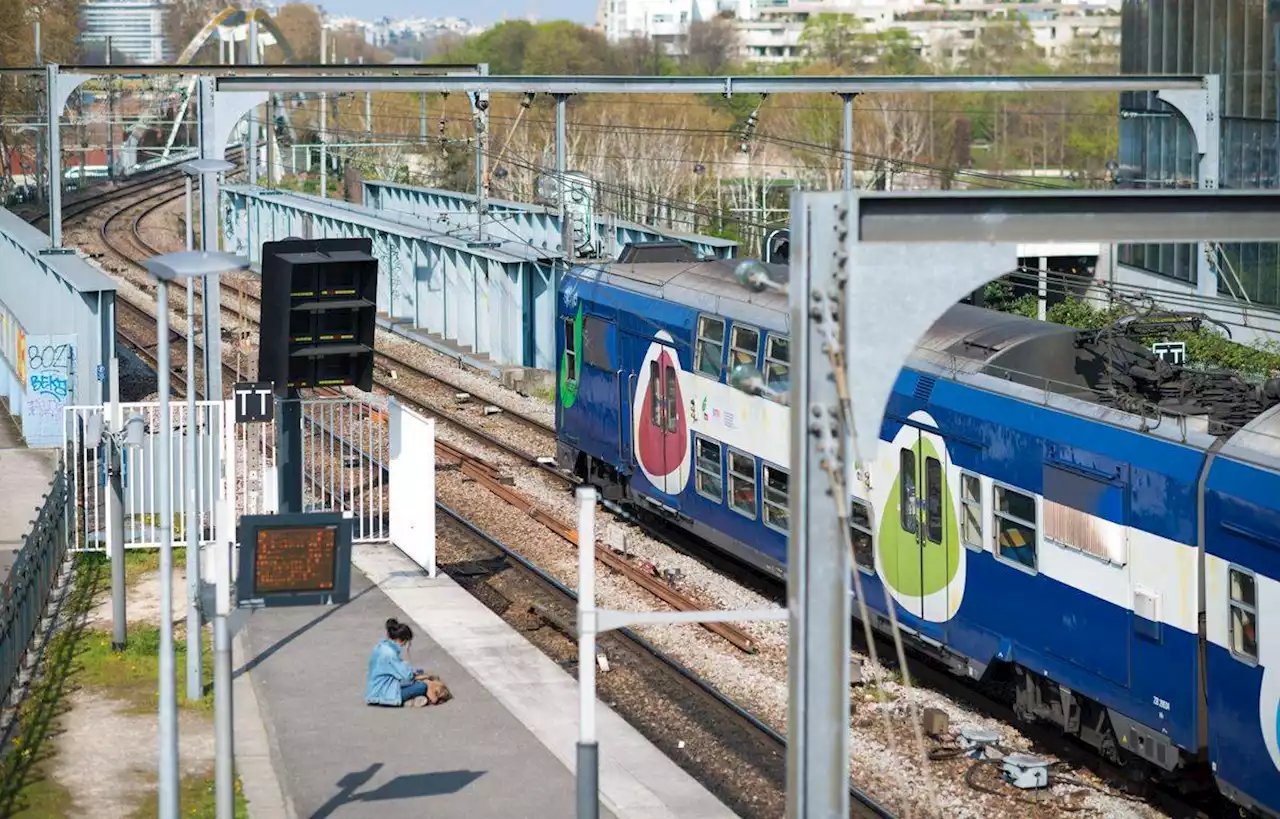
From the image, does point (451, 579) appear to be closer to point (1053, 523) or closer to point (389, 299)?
point (1053, 523)

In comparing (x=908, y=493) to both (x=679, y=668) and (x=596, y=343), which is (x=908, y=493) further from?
(x=596, y=343)

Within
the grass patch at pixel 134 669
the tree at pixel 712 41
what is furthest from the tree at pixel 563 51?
the grass patch at pixel 134 669

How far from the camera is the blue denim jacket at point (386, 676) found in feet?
49.3

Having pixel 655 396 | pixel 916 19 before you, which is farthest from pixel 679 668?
pixel 916 19

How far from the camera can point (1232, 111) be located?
33.6m

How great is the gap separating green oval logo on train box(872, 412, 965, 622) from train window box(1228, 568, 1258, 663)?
3.12 meters

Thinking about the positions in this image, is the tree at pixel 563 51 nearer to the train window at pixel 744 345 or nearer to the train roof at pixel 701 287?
the train roof at pixel 701 287

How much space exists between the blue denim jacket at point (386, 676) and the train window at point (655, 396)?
6.16 m

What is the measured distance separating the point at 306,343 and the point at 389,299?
23.4 meters

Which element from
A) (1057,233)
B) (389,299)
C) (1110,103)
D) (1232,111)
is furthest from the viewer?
(1110,103)

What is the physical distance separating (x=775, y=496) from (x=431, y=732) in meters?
4.79

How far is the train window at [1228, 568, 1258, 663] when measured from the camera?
11547 mm

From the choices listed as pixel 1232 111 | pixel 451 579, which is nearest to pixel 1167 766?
pixel 451 579

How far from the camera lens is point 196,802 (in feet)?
42.7
